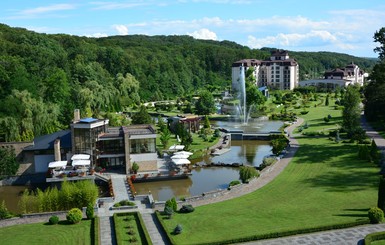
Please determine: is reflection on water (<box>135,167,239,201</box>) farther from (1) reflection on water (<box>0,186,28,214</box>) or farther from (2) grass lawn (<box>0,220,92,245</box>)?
(1) reflection on water (<box>0,186,28,214</box>)

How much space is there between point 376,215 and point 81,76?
7406cm

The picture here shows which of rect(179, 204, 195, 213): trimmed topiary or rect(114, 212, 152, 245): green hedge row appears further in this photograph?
rect(179, 204, 195, 213): trimmed topiary

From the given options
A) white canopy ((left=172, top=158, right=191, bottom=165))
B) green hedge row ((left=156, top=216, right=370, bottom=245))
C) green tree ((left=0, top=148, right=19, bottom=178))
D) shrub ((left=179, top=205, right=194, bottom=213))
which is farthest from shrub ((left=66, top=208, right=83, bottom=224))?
green tree ((left=0, top=148, right=19, bottom=178))

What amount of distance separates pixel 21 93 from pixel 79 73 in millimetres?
37952

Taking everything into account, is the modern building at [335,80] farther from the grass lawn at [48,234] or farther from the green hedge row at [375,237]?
the grass lawn at [48,234]

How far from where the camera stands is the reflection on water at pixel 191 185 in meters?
38.1

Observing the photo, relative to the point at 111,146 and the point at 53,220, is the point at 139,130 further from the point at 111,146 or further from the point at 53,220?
the point at 53,220

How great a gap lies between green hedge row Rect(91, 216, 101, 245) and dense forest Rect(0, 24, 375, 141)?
2266cm

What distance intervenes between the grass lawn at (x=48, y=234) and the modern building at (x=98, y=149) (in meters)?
14.1

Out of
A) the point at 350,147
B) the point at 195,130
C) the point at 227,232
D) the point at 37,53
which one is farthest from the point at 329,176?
the point at 37,53

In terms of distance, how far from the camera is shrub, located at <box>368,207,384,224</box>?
25.8m

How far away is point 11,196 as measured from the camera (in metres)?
38.2

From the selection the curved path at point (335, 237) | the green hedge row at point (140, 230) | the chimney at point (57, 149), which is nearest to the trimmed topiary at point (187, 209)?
the green hedge row at point (140, 230)

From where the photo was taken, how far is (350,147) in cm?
4775
